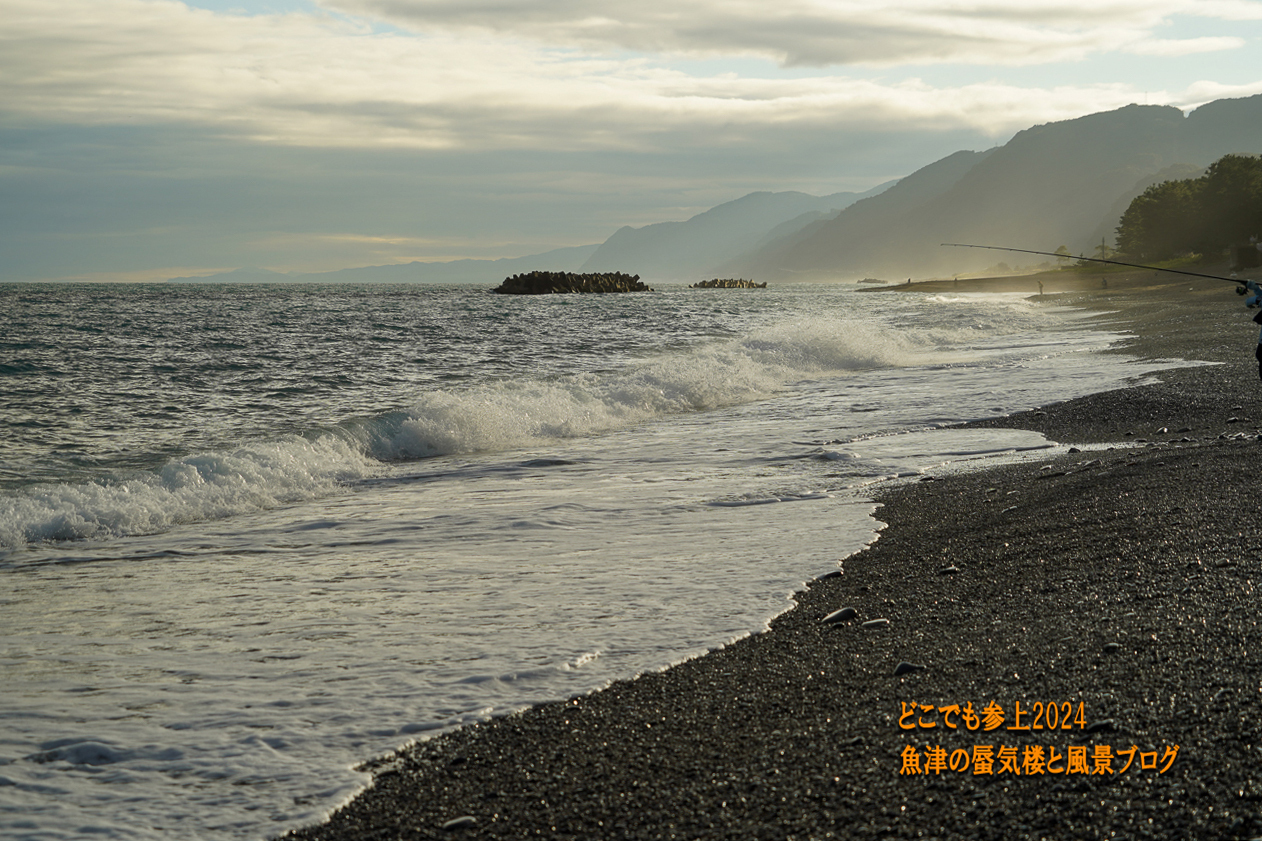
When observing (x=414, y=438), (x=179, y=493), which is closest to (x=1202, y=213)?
(x=414, y=438)

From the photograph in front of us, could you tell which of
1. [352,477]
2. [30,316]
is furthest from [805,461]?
[30,316]

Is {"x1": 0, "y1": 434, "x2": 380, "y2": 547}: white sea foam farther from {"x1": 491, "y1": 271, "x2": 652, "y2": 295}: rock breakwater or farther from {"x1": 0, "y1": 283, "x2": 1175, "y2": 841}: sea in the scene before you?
{"x1": 491, "y1": 271, "x2": 652, "y2": 295}: rock breakwater

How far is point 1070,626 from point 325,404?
577 inches

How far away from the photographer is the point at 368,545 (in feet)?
24.7

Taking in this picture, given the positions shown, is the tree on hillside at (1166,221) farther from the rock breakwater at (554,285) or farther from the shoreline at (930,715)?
the shoreline at (930,715)

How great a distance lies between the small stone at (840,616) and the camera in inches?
202

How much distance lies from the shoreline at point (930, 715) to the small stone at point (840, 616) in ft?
0.19

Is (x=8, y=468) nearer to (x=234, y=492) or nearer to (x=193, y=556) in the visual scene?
A: (x=234, y=492)

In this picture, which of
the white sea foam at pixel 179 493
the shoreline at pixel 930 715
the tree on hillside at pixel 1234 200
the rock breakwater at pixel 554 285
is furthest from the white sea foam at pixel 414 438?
the rock breakwater at pixel 554 285

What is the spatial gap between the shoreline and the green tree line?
92.0m

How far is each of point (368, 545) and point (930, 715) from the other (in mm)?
5325

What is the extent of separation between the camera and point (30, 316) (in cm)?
4528

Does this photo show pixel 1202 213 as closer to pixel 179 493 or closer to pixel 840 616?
pixel 840 616

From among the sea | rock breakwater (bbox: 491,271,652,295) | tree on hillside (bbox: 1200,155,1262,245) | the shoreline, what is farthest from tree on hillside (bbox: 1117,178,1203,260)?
the shoreline
